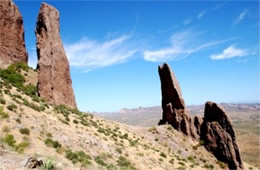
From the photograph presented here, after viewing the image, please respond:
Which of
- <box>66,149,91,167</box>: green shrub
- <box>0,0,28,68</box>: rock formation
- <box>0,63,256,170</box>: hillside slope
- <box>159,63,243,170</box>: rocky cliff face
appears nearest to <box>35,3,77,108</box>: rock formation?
<box>0,63,256,170</box>: hillside slope

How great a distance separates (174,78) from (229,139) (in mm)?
14009

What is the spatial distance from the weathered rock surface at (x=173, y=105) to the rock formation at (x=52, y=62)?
59.4 feet

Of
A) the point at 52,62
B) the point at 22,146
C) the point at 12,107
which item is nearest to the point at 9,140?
the point at 22,146

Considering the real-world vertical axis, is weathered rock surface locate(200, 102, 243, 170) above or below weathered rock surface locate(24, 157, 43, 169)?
below

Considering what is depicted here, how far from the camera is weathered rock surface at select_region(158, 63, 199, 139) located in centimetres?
4444

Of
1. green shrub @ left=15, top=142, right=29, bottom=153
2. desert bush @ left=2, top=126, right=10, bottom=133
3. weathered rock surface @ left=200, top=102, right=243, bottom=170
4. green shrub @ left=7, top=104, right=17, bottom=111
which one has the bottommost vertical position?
weathered rock surface @ left=200, top=102, right=243, bottom=170

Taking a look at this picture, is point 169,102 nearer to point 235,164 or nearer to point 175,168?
point 235,164

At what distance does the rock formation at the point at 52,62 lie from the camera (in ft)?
109

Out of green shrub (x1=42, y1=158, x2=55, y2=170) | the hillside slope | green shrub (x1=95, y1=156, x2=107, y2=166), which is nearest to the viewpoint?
green shrub (x1=42, y1=158, x2=55, y2=170)

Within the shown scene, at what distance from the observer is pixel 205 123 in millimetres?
43750

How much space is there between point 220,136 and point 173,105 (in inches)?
379

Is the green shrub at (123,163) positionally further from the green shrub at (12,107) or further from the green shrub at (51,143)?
the green shrub at (12,107)

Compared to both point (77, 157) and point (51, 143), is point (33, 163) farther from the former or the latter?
point (51, 143)

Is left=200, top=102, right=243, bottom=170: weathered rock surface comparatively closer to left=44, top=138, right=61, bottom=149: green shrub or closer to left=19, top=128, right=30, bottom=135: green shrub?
left=44, top=138, right=61, bottom=149: green shrub
